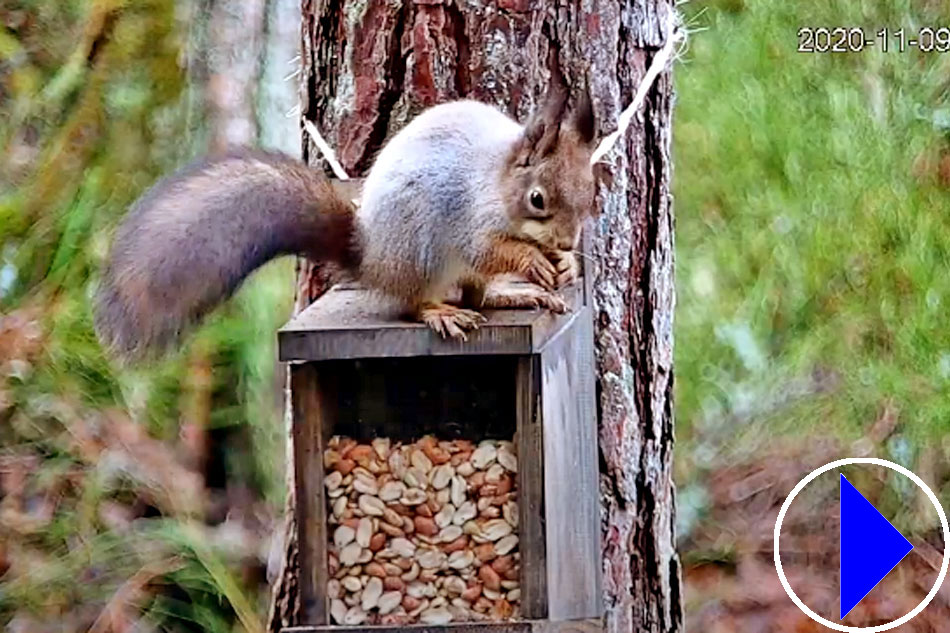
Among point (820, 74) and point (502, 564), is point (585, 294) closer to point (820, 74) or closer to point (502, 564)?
point (502, 564)

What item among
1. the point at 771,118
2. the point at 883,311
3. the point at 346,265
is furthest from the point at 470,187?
the point at 883,311

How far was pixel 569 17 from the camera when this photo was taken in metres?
1.30

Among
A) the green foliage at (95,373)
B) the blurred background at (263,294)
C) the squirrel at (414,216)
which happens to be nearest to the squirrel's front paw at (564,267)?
the squirrel at (414,216)

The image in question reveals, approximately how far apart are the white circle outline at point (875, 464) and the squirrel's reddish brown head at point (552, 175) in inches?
46.3

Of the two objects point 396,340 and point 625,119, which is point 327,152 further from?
point 396,340

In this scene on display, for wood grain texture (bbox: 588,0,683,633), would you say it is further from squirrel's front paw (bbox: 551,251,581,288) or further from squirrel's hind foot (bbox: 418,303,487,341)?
squirrel's hind foot (bbox: 418,303,487,341)

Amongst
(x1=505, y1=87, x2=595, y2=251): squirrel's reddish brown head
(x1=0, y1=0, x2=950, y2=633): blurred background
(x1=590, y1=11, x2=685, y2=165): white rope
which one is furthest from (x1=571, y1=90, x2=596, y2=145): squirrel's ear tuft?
(x1=0, y1=0, x2=950, y2=633): blurred background

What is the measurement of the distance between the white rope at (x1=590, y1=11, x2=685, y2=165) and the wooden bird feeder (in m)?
0.27

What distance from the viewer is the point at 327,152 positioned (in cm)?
129

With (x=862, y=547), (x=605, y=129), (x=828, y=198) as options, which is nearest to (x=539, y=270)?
(x=605, y=129)

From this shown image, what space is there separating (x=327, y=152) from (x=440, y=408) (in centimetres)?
37

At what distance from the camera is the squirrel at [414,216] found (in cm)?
102

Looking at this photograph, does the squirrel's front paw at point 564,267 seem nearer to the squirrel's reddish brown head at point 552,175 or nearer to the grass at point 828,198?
the squirrel's reddish brown head at point 552,175

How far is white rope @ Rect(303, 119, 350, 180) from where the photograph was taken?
1.28 metres
